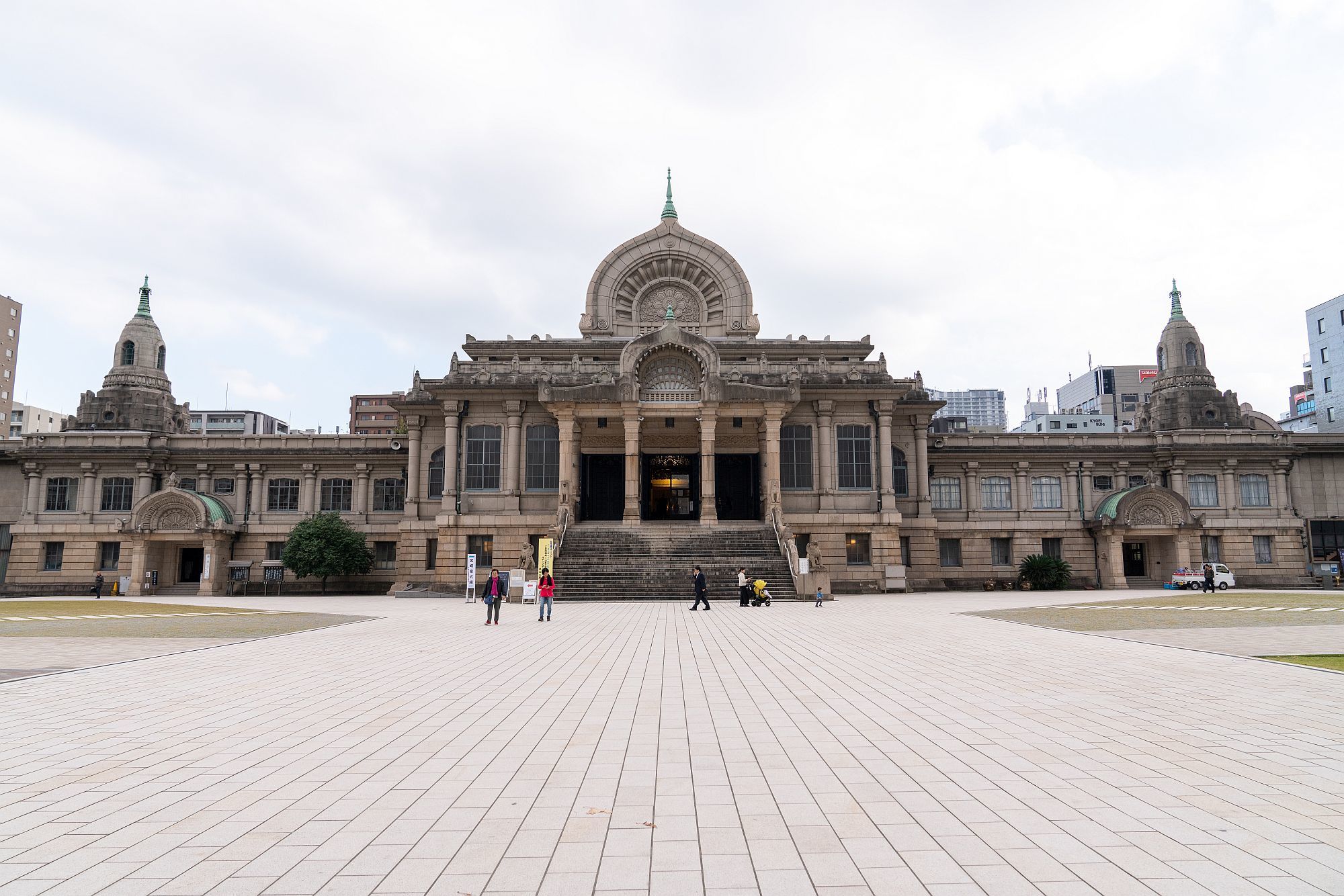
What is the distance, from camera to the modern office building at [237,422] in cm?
11106

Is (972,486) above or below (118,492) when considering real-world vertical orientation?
above

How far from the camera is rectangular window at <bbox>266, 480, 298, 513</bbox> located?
174 ft

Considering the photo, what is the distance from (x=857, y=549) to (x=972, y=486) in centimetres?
1224

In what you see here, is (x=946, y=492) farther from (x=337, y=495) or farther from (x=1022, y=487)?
(x=337, y=495)

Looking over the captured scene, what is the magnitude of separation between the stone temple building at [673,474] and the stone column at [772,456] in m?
0.17

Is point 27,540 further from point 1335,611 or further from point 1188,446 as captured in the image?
Answer: point 1188,446

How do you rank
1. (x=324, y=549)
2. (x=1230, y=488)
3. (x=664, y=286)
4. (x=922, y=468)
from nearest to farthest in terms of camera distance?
(x=324, y=549) < (x=922, y=468) < (x=1230, y=488) < (x=664, y=286)

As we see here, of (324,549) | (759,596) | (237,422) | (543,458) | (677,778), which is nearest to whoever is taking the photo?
(677,778)

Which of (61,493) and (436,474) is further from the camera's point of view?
(61,493)

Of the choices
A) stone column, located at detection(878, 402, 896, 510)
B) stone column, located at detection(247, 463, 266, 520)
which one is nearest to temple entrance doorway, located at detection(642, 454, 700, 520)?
stone column, located at detection(878, 402, 896, 510)

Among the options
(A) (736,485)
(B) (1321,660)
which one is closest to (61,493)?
(A) (736,485)

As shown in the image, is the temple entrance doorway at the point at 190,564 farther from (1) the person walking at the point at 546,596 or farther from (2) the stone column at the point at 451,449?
(1) the person walking at the point at 546,596

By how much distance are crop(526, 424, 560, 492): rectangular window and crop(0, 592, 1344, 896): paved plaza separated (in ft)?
98.7

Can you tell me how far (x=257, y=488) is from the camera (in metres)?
53.2
